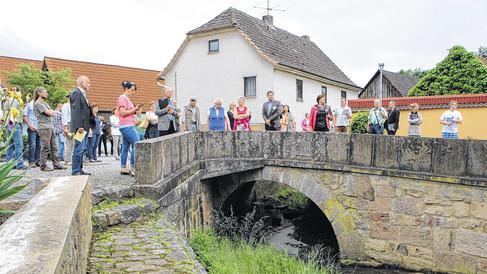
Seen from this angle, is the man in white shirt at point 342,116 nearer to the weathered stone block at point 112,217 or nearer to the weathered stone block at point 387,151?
the weathered stone block at point 387,151

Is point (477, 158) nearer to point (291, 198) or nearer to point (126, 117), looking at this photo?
point (126, 117)

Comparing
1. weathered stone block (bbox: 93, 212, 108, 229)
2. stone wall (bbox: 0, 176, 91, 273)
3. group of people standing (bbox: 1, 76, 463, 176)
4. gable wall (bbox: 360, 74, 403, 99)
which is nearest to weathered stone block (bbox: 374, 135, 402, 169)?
group of people standing (bbox: 1, 76, 463, 176)

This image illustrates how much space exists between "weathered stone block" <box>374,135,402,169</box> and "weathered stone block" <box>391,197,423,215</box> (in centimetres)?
74

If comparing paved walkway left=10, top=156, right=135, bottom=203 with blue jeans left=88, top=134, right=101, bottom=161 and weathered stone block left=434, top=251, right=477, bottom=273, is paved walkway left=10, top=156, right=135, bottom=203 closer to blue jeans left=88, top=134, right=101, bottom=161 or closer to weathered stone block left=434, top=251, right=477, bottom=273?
blue jeans left=88, top=134, right=101, bottom=161

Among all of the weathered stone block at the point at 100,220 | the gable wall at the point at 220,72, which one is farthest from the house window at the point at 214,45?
the weathered stone block at the point at 100,220

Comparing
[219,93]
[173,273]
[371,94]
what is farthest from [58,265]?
[371,94]

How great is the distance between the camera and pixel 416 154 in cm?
830

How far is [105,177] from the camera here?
6566 millimetres

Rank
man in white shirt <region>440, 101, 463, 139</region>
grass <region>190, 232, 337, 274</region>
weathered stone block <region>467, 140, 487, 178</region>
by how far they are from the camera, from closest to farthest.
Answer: grass <region>190, 232, 337, 274</region>, weathered stone block <region>467, 140, 487, 178</region>, man in white shirt <region>440, 101, 463, 139</region>

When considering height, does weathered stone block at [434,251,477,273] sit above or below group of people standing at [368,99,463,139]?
below

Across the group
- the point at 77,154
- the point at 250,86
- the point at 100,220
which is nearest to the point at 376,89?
the point at 250,86

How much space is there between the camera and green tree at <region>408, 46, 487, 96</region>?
A: 18.3 metres

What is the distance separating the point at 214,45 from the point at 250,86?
323 cm

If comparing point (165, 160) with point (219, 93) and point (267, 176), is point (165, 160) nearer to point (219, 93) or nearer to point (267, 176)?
point (267, 176)
